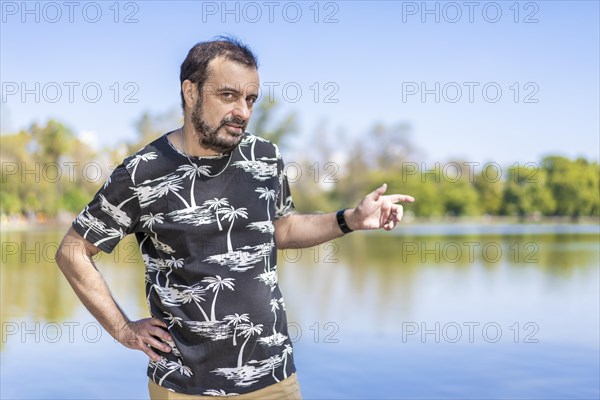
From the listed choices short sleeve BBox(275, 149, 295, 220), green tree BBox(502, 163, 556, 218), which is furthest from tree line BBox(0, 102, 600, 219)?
short sleeve BBox(275, 149, 295, 220)

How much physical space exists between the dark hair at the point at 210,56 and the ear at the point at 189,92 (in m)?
0.01

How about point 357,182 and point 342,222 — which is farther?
point 357,182

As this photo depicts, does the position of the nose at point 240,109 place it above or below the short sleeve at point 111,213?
above

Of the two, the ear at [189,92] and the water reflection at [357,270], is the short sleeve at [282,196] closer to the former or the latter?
the ear at [189,92]

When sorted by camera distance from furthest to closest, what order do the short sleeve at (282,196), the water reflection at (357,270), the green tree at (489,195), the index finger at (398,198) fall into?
the green tree at (489,195) → the water reflection at (357,270) → the short sleeve at (282,196) → the index finger at (398,198)

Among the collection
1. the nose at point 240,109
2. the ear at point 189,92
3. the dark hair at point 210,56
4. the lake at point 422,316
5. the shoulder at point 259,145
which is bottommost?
the lake at point 422,316

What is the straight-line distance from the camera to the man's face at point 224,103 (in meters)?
1.70

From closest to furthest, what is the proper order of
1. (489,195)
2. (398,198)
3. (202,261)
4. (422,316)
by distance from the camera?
(202,261) → (398,198) → (422,316) → (489,195)

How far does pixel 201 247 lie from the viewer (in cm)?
171

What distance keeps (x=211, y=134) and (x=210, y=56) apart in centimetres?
19

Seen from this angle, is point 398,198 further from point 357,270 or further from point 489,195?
point 489,195

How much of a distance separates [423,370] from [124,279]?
8823 mm

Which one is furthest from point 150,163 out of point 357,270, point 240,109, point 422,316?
point 357,270

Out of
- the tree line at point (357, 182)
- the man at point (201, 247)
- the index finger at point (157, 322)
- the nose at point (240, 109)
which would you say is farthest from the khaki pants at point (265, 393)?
the tree line at point (357, 182)
